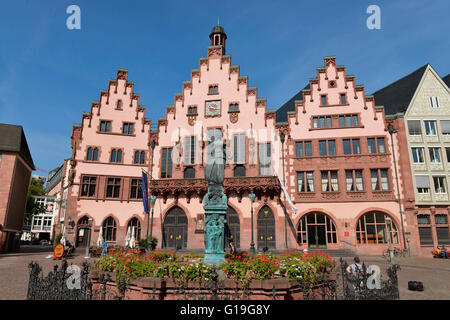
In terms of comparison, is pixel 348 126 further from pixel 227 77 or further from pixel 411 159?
pixel 227 77

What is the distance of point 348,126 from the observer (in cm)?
3262

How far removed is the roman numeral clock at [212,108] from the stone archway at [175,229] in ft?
37.8

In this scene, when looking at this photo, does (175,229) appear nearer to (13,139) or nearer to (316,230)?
(316,230)

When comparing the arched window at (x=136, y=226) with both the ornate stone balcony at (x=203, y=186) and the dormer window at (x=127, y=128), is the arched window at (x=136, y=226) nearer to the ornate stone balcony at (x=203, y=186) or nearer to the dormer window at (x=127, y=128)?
the ornate stone balcony at (x=203, y=186)

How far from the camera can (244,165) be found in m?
33.8

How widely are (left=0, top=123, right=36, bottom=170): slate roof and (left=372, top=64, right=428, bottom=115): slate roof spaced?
43.1m

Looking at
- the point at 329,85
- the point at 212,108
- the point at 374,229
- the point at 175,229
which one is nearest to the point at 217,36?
the point at 212,108

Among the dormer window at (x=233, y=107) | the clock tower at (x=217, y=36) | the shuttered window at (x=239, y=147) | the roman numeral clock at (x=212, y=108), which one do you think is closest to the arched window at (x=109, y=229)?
the shuttered window at (x=239, y=147)

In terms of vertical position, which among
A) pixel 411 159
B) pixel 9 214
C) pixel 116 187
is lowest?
pixel 9 214

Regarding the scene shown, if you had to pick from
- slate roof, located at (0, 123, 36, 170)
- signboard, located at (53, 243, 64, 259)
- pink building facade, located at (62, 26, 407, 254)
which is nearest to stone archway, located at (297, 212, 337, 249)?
pink building facade, located at (62, 26, 407, 254)

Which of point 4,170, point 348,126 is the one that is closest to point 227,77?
point 348,126

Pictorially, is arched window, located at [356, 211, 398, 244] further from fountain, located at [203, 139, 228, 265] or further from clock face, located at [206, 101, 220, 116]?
fountain, located at [203, 139, 228, 265]

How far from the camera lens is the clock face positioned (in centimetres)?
3567
